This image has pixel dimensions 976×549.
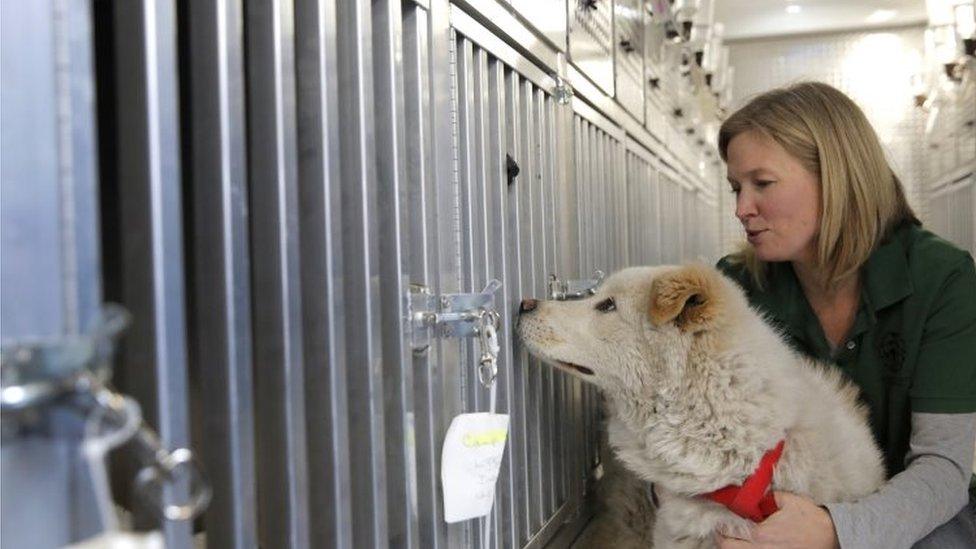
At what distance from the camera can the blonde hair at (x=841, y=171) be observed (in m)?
2.01

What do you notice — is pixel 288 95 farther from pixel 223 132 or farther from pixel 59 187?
pixel 59 187

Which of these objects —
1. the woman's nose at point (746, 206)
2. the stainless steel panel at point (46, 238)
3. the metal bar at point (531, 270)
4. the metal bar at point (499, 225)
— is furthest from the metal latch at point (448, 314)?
the woman's nose at point (746, 206)

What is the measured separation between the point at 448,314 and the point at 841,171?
118 centimetres

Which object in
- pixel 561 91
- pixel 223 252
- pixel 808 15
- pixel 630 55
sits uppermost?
pixel 808 15

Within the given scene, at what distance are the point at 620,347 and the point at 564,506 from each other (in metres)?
0.44

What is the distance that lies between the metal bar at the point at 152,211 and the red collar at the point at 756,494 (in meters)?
1.15

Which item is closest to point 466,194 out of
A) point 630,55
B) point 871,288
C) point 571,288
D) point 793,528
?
point 571,288

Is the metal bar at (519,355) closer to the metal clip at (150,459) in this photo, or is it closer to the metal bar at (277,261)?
the metal bar at (277,261)

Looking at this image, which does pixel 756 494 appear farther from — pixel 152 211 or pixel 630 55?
pixel 630 55

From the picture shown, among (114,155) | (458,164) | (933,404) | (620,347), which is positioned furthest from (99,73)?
(933,404)

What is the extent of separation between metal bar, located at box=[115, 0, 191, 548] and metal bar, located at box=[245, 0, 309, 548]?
0.17 metres

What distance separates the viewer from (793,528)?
5.18 ft

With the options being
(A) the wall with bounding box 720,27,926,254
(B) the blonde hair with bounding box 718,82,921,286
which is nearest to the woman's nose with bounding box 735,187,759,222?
(B) the blonde hair with bounding box 718,82,921,286

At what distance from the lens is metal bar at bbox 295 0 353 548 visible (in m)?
0.97
